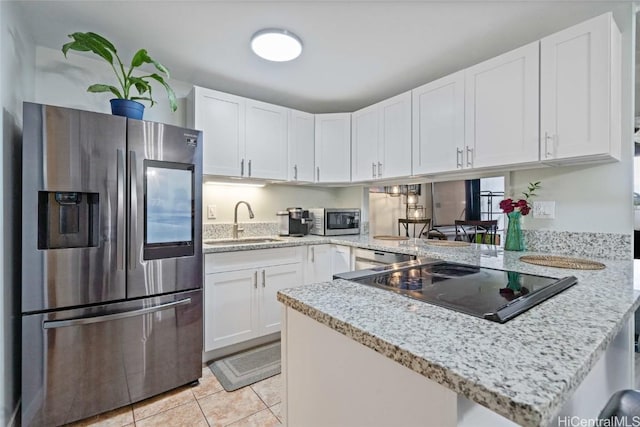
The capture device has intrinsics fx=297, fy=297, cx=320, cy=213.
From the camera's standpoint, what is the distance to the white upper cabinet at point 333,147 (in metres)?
2.98

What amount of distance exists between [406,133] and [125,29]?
6.86 feet

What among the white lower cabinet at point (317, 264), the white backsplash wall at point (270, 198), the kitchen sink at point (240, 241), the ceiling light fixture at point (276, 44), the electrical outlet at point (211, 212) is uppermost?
the ceiling light fixture at point (276, 44)

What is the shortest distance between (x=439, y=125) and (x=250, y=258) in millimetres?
1769

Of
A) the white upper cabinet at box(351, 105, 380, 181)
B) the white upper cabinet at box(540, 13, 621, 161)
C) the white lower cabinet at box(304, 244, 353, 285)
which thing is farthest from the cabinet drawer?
the white upper cabinet at box(540, 13, 621, 161)

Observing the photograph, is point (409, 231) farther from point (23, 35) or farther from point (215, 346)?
point (23, 35)

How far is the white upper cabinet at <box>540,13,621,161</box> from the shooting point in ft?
4.88

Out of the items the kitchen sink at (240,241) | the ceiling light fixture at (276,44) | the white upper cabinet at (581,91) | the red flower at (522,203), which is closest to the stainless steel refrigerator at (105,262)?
the kitchen sink at (240,241)

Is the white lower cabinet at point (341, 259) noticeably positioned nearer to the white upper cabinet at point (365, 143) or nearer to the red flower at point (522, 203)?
the white upper cabinet at point (365, 143)

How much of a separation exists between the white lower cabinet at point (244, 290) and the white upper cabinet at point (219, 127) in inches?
29.2

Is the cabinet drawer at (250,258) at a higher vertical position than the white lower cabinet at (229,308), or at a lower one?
higher

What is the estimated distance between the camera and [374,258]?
237 cm

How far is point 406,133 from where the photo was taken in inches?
97.3

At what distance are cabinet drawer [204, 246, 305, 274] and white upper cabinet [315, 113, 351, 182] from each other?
84 cm

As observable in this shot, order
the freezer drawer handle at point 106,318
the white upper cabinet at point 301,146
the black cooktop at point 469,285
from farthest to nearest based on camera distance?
the white upper cabinet at point 301,146
the freezer drawer handle at point 106,318
the black cooktop at point 469,285
